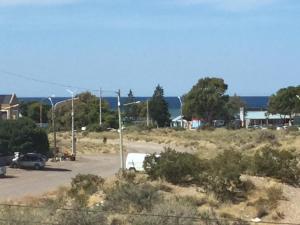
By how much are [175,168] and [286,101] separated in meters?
107

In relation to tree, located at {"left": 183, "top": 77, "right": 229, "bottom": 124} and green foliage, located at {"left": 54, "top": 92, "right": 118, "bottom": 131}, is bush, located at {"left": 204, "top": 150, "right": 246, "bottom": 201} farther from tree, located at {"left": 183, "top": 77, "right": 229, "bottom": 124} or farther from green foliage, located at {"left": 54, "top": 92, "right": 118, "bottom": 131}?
green foliage, located at {"left": 54, "top": 92, "right": 118, "bottom": 131}

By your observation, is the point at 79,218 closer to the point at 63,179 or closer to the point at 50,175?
→ the point at 63,179

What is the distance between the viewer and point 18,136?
71.5 meters

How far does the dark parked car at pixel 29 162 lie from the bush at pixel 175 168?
27.6 meters

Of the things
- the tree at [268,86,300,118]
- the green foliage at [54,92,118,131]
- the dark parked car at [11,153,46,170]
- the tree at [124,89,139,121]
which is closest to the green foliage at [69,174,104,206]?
the dark parked car at [11,153,46,170]

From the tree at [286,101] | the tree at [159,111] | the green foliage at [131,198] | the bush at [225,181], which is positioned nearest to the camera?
the green foliage at [131,198]

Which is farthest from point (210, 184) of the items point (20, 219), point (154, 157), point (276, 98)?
point (276, 98)

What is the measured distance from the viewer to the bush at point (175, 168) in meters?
37.8

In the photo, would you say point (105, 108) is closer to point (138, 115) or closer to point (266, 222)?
point (138, 115)

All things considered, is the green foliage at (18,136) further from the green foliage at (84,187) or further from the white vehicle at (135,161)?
the green foliage at (84,187)

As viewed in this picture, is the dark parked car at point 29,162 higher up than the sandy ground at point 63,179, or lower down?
higher up

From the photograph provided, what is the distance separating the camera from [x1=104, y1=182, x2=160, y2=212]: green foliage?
3006 centimetres

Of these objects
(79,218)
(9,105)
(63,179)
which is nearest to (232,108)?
(9,105)

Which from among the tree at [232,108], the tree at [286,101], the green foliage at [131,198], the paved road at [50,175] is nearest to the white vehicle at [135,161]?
the paved road at [50,175]
